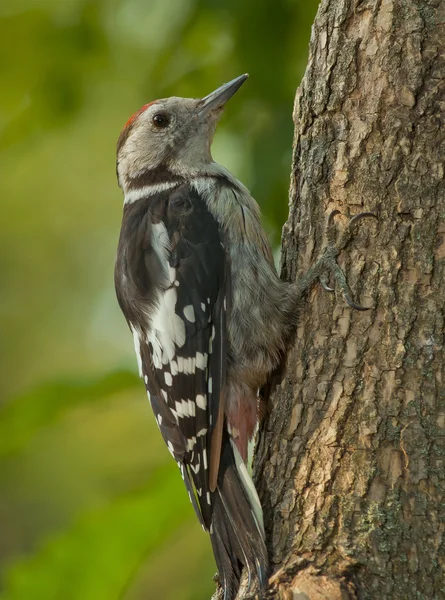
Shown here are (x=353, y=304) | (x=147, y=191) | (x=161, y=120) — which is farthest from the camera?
(x=161, y=120)

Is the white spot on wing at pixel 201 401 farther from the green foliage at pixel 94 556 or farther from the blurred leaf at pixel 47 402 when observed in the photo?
the green foliage at pixel 94 556

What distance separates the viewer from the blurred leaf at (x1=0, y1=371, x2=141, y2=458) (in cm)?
239

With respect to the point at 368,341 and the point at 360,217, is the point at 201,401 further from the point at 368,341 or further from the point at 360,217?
the point at 360,217

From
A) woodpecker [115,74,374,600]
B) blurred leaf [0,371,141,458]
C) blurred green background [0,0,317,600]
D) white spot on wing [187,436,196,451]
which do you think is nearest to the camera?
blurred green background [0,0,317,600]

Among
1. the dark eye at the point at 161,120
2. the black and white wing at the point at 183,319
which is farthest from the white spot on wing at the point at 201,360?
the dark eye at the point at 161,120

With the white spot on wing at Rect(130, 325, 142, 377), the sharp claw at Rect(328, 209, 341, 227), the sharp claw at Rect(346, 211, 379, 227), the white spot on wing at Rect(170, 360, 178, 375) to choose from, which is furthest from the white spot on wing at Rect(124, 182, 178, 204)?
the sharp claw at Rect(346, 211, 379, 227)

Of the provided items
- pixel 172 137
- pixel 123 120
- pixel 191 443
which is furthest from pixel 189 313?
pixel 123 120

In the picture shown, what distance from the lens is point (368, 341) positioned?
2213 millimetres

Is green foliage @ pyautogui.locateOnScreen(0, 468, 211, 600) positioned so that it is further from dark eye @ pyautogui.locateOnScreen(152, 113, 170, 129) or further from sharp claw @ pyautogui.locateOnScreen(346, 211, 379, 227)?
dark eye @ pyautogui.locateOnScreen(152, 113, 170, 129)

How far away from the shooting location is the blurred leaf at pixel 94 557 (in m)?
2.05

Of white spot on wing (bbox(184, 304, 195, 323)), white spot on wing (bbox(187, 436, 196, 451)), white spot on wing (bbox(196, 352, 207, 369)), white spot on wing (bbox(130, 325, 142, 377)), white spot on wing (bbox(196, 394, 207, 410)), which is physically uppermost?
white spot on wing (bbox(130, 325, 142, 377))

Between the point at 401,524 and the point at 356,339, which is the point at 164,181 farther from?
the point at 401,524

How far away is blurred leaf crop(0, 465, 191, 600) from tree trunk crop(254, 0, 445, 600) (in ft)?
1.20

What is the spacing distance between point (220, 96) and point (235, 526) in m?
1.63
